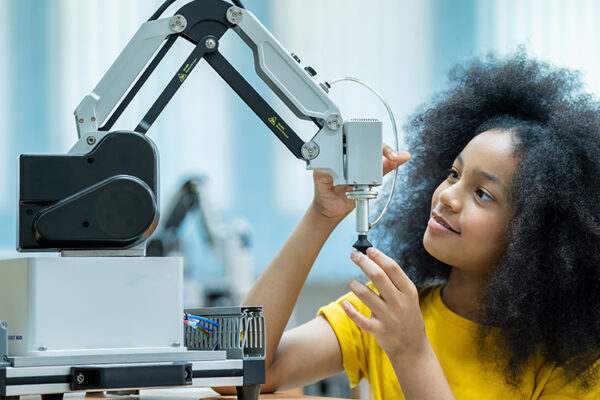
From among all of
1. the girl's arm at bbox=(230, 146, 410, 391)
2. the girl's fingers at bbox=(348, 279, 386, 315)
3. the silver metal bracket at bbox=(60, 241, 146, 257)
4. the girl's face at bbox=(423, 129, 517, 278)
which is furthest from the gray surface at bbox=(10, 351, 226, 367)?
the girl's face at bbox=(423, 129, 517, 278)

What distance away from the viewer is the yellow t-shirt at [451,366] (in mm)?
1361

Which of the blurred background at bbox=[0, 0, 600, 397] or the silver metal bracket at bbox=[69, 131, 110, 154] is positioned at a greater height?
the blurred background at bbox=[0, 0, 600, 397]

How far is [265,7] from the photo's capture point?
11.6 ft

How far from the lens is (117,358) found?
3.20 feet

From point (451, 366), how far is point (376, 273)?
405mm

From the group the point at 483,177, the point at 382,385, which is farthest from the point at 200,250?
the point at 483,177

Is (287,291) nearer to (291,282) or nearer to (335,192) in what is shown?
(291,282)

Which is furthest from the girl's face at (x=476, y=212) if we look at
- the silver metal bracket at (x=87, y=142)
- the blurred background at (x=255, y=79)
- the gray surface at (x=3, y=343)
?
the blurred background at (x=255, y=79)

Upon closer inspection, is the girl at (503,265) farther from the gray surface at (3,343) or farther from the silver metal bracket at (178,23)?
the gray surface at (3,343)

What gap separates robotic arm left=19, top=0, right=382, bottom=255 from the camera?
1.00 m

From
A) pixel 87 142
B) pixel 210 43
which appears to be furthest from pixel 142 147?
pixel 210 43

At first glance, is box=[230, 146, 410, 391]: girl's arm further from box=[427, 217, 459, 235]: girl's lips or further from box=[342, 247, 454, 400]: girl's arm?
box=[342, 247, 454, 400]: girl's arm

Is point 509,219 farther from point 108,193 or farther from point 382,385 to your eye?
point 108,193

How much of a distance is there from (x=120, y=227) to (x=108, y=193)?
0.16ft
